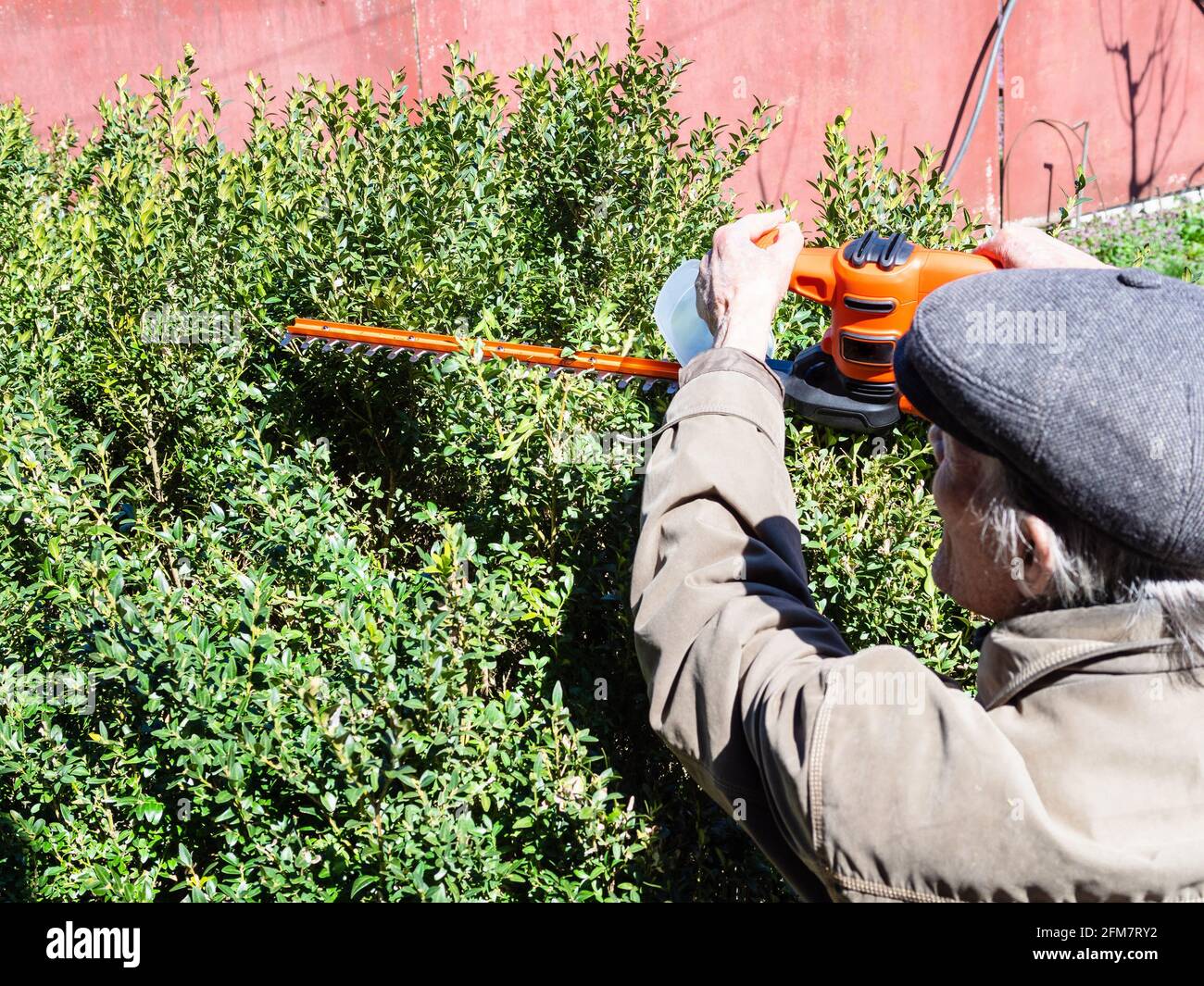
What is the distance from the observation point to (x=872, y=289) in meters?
2.26

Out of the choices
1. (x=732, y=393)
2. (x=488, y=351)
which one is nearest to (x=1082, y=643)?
(x=732, y=393)

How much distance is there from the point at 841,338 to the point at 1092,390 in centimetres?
105

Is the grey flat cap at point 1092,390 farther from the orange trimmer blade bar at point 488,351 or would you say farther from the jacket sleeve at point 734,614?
the orange trimmer blade bar at point 488,351

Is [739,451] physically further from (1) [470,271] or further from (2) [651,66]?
(2) [651,66]

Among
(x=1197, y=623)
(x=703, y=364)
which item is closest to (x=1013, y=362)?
(x=1197, y=623)

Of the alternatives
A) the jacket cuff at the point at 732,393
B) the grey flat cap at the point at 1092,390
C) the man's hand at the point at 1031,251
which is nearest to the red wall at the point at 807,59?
the man's hand at the point at 1031,251

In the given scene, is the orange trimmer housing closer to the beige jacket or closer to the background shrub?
the background shrub

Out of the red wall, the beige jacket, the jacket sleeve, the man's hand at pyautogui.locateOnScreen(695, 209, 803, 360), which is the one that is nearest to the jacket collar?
the beige jacket

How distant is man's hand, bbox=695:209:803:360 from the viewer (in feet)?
6.60

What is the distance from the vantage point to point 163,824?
87.3 inches

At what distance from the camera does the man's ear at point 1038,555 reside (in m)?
1.41

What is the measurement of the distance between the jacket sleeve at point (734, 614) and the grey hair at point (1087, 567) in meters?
0.32

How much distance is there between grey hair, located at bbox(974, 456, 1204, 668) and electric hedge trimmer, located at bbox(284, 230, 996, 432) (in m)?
0.71

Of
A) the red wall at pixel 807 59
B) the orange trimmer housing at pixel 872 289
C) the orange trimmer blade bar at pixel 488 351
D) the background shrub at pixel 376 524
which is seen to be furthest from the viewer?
the red wall at pixel 807 59
